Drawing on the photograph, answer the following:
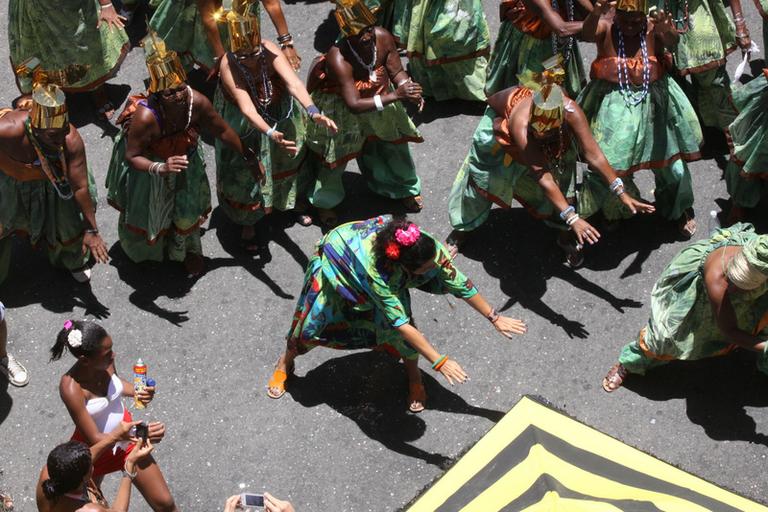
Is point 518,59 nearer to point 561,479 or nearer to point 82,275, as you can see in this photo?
point 82,275

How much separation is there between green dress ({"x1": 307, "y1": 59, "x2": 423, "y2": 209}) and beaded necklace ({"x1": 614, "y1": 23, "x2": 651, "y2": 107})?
133cm

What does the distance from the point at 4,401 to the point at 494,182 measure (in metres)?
3.09

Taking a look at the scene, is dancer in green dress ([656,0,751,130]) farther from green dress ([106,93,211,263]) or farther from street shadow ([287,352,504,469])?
green dress ([106,93,211,263])

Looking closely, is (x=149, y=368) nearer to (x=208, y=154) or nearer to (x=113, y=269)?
(x=113, y=269)

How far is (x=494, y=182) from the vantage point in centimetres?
666

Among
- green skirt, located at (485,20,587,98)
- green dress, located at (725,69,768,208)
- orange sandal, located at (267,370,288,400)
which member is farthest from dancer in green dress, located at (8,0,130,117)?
green dress, located at (725,69,768,208)

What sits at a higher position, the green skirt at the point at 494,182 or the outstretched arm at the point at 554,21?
the outstretched arm at the point at 554,21

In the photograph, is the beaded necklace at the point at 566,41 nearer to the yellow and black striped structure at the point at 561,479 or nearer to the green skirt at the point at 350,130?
the green skirt at the point at 350,130

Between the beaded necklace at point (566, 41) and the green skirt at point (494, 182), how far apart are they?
784 millimetres

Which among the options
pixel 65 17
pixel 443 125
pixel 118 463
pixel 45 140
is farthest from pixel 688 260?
pixel 65 17

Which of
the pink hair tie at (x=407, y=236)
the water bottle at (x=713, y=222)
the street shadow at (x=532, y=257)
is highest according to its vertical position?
the pink hair tie at (x=407, y=236)

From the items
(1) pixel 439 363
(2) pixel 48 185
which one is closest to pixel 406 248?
(1) pixel 439 363

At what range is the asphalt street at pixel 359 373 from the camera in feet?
19.8

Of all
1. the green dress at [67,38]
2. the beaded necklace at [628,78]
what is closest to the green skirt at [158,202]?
the green dress at [67,38]
